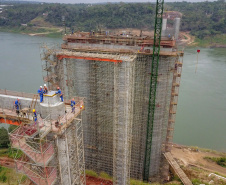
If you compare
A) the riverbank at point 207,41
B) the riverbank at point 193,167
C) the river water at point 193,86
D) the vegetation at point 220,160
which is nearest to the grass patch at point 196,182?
the riverbank at point 193,167

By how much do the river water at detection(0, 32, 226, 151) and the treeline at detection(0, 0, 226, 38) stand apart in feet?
39.3

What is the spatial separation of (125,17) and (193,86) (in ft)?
105

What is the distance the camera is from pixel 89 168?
20.5m

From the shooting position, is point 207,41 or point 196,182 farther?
point 207,41

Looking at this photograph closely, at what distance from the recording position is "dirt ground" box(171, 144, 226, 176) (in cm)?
2103

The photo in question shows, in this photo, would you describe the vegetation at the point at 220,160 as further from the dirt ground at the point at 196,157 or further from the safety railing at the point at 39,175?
the safety railing at the point at 39,175

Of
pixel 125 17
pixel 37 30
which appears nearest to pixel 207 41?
pixel 125 17

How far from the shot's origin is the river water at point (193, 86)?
92.6ft

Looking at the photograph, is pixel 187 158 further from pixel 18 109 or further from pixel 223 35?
pixel 223 35

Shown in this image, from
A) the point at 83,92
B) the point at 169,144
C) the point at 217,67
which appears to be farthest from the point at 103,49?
the point at 217,67

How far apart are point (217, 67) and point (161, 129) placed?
35489mm

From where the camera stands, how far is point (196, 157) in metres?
22.6

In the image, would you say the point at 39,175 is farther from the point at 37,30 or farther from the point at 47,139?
the point at 37,30

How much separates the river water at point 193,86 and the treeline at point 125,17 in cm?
1197
